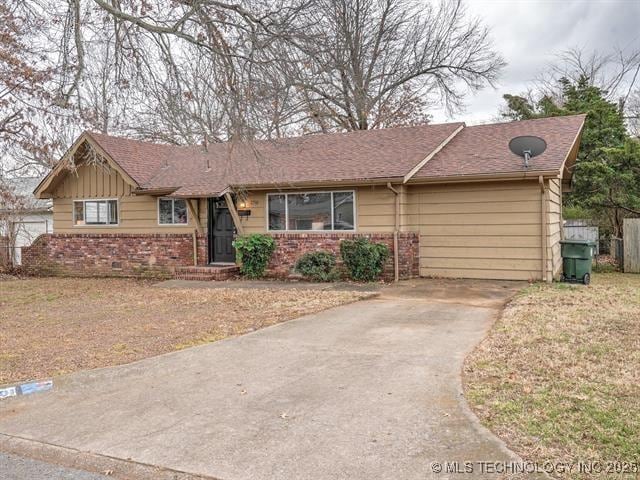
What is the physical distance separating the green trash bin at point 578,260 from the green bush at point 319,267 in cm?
537

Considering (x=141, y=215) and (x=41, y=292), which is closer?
(x=41, y=292)

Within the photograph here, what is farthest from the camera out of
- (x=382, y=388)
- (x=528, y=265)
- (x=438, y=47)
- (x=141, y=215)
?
(x=438, y=47)

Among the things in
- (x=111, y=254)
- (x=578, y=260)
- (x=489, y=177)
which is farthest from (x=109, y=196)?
(x=578, y=260)

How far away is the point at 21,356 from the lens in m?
6.20

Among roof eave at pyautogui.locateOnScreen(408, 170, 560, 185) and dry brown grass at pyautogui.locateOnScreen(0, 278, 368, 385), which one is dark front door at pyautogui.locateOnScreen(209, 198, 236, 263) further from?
roof eave at pyautogui.locateOnScreen(408, 170, 560, 185)

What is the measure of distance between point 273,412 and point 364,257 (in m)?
8.35

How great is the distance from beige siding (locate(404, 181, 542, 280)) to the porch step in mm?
4733

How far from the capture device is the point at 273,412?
13.7 ft

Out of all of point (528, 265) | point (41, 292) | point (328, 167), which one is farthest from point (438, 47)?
point (41, 292)

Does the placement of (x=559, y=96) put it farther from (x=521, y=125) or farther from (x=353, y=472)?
(x=353, y=472)

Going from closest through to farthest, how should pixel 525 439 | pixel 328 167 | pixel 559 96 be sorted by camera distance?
pixel 525 439
pixel 328 167
pixel 559 96

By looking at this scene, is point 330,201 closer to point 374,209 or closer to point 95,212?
point 374,209

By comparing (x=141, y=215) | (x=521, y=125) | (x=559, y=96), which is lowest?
(x=141, y=215)

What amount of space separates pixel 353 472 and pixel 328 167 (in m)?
11.0
